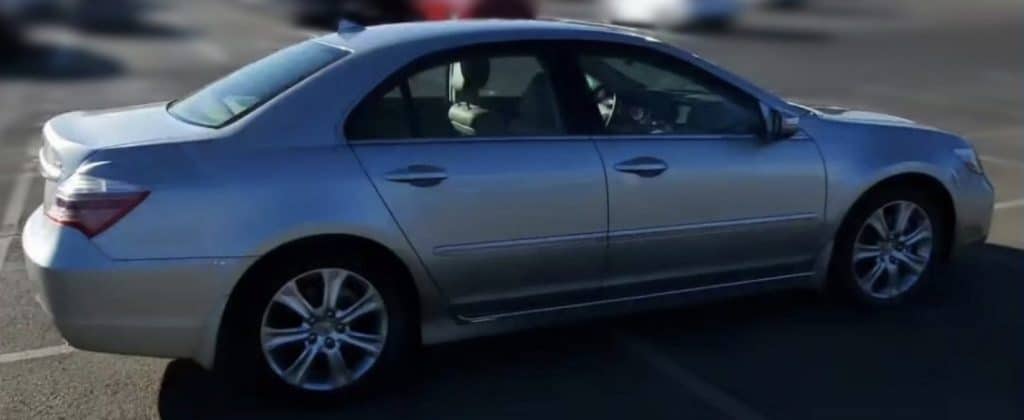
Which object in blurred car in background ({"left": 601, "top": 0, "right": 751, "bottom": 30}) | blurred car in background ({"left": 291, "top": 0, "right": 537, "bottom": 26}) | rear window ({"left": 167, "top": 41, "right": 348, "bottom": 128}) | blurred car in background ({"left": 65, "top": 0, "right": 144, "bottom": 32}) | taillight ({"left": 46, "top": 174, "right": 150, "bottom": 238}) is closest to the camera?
taillight ({"left": 46, "top": 174, "right": 150, "bottom": 238})

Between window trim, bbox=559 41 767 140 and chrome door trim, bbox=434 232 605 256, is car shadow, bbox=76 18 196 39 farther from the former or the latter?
chrome door trim, bbox=434 232 605 256

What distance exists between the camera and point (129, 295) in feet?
13.2

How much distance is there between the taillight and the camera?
3988mm

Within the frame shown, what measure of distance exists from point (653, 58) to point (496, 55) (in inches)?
28.2

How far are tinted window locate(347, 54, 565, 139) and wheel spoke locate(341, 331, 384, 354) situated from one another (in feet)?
2.49

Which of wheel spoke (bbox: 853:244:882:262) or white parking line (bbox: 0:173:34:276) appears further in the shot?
white parking line (bbox: 0:173:34:276)

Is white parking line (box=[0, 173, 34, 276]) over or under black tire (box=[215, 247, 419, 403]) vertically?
under

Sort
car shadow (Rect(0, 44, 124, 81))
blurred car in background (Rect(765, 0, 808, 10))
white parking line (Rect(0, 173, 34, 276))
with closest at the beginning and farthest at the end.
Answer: white parking line (Rect(0, 173, 34, 276)), car shadow (Rect(0, 44, 124, 81)), blurred car in background (Rect(765, 0, 808, 10))

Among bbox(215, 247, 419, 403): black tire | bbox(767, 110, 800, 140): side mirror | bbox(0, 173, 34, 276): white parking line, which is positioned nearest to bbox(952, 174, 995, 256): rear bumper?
bbox(767, 110, 800, 140): side mirror

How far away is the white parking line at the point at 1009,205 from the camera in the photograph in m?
7.83

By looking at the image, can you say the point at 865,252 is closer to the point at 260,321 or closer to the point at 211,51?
the point at 260,321

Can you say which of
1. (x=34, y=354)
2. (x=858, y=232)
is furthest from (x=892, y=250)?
(x=34, y=354)

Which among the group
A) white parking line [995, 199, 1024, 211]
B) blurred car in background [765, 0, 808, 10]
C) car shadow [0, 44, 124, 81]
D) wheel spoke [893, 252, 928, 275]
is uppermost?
wheel spoke [893, 252, 928, 275]

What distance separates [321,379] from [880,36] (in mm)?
20753
